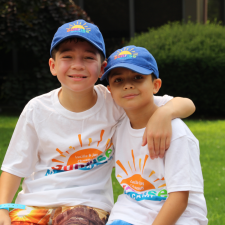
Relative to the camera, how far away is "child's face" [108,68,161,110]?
1.91 metres

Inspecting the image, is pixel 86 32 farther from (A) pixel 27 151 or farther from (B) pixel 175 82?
(B) pixel 175 82

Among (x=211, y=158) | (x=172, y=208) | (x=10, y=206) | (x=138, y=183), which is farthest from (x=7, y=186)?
(x=211, y=158)

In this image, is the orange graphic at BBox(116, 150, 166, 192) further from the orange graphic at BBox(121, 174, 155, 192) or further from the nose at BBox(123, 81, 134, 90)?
the nose at BBox(123, 81, 134, 90)

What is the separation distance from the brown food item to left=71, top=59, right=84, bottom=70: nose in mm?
839

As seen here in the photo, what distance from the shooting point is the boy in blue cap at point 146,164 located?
5.60ft

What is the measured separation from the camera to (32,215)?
194cm

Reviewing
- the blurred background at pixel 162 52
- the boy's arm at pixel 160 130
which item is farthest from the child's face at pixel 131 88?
the blurred background at pixel 162 52

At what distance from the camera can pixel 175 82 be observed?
7.58m

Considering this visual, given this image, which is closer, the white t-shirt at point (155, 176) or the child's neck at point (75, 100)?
the white t-shirt at point (155, 176)

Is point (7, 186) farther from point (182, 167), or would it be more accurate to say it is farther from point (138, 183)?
point (182, 167)

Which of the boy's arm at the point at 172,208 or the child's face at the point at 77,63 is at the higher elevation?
the child's face at the point at 77,63

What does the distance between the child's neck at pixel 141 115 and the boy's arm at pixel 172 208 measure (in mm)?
480

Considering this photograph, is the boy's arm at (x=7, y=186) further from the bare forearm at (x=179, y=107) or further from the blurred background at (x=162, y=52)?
the blurred background at (x=162, y=52)

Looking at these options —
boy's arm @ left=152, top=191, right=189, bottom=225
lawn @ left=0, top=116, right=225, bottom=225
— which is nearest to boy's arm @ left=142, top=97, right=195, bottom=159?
boy's arm @ left=152, top=191, right=189, bottom=225
